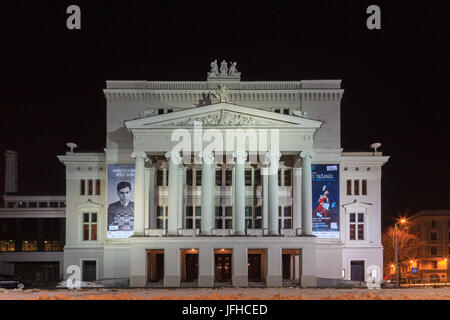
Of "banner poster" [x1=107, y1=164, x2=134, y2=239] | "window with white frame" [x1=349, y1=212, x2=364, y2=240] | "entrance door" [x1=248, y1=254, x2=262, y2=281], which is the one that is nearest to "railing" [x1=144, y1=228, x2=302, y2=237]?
"banner poster" [x1=107, y1=164, x2=134, y2=239]

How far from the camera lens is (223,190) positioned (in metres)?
70.1

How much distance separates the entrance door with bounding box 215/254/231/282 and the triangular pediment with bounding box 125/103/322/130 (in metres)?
13.5

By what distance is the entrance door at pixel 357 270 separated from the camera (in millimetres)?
70625

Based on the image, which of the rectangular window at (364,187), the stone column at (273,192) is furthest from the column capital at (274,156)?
the rectangular window at (364,187)

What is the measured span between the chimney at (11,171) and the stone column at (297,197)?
44.0m

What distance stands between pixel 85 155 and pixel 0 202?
26.2m

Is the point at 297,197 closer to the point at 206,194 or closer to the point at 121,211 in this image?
the point at 206,194

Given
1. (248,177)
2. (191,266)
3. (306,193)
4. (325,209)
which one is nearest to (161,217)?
(191,266)

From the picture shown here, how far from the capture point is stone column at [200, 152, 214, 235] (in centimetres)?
6312

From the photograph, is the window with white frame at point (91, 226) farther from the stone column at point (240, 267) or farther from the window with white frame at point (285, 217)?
the window with white frame at point (285, 217)

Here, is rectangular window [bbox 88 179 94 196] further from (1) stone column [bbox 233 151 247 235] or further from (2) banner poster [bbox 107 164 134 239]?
(1) stone column [bbox 233 151 247 235]

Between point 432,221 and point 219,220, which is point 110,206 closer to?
point 219,220

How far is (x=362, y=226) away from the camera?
233 ft
